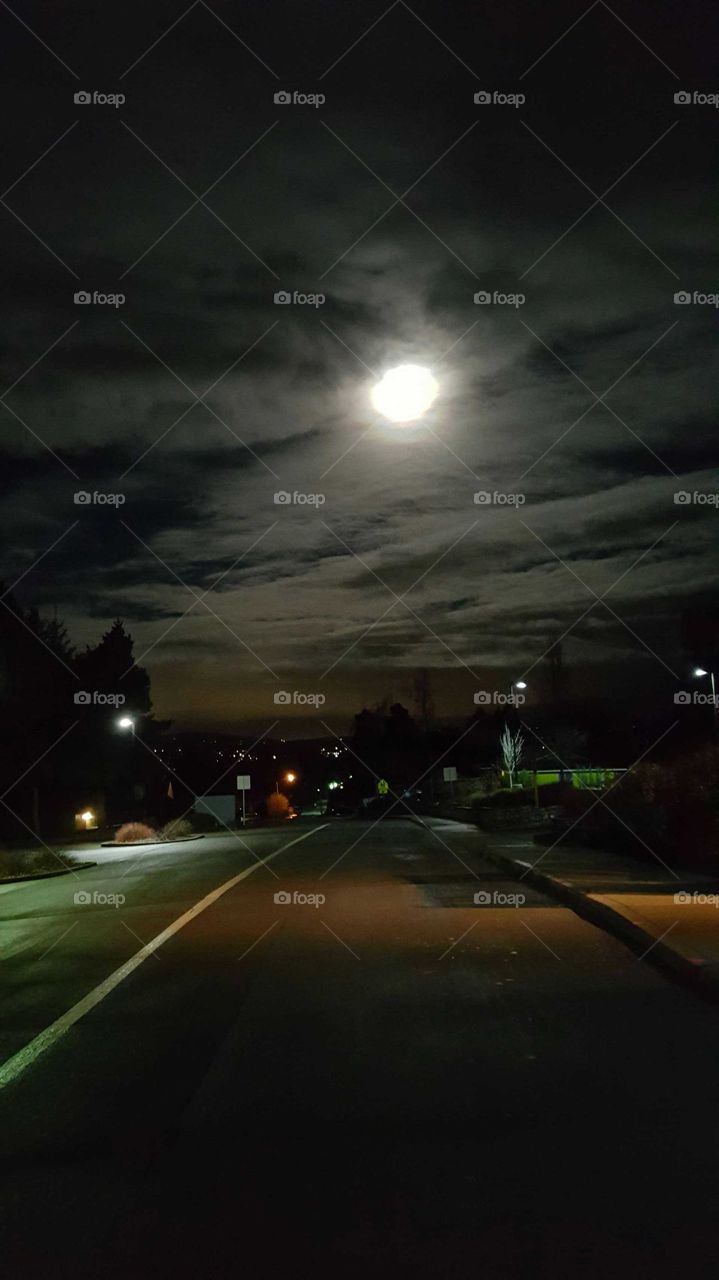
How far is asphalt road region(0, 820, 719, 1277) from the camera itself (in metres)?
4.93

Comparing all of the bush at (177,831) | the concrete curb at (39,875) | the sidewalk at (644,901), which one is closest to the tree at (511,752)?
the bush at (177,831)

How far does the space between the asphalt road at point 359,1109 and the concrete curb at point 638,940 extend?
0.70ft

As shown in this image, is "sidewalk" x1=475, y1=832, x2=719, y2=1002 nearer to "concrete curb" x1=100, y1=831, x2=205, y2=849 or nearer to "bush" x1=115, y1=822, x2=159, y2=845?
"concrete curb" x1=100, y1=831, x2=205, y2=849

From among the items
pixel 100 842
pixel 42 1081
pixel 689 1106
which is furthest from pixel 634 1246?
pixel 100 842

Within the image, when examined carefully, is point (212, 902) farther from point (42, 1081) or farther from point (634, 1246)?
point (634, 1246)

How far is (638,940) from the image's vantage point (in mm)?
12328

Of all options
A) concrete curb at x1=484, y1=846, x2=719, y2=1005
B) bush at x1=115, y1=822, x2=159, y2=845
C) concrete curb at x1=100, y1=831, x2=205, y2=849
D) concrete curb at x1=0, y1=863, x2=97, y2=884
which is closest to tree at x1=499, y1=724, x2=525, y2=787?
concrete curb at x1=100, y1=831, x2=205, y2=849

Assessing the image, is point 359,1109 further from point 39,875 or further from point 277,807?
point 277,807

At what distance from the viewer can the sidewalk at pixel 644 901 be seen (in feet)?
35.5

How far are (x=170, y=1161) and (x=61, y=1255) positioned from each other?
1.12m

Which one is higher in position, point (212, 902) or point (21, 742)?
point (21, 742)

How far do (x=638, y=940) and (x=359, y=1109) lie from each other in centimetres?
627

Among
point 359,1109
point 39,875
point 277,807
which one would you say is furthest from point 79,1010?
point 277,807

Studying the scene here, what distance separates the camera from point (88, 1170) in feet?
19.2
